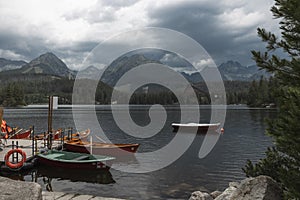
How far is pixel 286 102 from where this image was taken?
7.42 metres

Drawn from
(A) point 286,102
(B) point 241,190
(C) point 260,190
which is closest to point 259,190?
(C) point 260,190

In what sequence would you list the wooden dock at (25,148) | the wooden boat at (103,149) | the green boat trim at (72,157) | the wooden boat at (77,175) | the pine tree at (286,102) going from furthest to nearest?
the wooden boat at (103,149), the wooden dock at (25,148), the green boat trim at (72,157), the wooden boat at (77,175), the pine tree at (286,102)

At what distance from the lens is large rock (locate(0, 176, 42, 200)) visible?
7.46 meters

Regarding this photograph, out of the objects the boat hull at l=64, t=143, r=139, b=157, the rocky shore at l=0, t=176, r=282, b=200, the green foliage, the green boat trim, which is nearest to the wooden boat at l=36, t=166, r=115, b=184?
the green boat trim

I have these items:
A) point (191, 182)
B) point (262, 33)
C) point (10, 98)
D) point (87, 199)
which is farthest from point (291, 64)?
point (10, 98)

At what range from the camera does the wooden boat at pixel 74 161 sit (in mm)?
23609

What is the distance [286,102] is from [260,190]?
9.35 feet

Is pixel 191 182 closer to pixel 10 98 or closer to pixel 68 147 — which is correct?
pixel 68 147

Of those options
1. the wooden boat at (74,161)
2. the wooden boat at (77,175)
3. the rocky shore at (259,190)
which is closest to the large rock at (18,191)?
the rocky shore at (259,190)

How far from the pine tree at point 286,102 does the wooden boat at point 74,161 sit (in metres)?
16.0

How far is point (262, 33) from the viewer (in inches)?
365

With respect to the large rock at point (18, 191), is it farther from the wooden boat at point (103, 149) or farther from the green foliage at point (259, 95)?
the green foliage at point (259, 95)

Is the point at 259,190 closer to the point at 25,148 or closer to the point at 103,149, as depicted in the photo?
the point at 103,149

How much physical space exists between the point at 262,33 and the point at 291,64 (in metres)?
1.53
